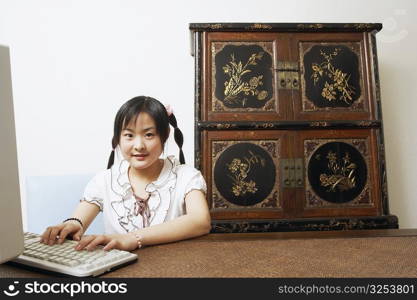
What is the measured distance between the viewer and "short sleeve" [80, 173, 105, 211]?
1.35 meters

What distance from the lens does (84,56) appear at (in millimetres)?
2684

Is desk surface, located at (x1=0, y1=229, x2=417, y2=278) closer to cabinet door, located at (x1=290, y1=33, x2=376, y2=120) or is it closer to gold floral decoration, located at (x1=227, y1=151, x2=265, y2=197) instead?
gold floral decoration, located at (x1=227, y1=151, x2=265, y2=197)

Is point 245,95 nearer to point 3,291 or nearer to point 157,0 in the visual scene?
point 157,0

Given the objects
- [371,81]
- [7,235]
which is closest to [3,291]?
[7,235]

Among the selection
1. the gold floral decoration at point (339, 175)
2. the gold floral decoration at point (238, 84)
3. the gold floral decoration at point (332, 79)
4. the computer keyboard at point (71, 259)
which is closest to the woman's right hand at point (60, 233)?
the computer keyboard at point (71, 259)

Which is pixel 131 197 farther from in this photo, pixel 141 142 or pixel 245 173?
pixel 245 173

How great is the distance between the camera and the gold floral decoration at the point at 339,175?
215 centimetres

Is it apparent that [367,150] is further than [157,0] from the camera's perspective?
No

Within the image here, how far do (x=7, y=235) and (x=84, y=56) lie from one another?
2321 mm

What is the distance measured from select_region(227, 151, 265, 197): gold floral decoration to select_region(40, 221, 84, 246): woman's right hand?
1.27m

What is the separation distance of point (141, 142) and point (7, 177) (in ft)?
2.48

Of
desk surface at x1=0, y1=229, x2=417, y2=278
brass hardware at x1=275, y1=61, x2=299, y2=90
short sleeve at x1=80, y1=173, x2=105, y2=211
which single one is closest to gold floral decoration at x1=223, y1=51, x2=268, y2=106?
brass hardware at x1=275, y1=61, x2=299, y2=90

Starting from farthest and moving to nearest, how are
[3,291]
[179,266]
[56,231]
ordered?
1. [56,231]
2. [179,266]
3. [3,291]

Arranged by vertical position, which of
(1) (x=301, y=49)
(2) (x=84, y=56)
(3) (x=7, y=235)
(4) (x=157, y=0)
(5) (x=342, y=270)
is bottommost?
(5) (x=342, y=270)
